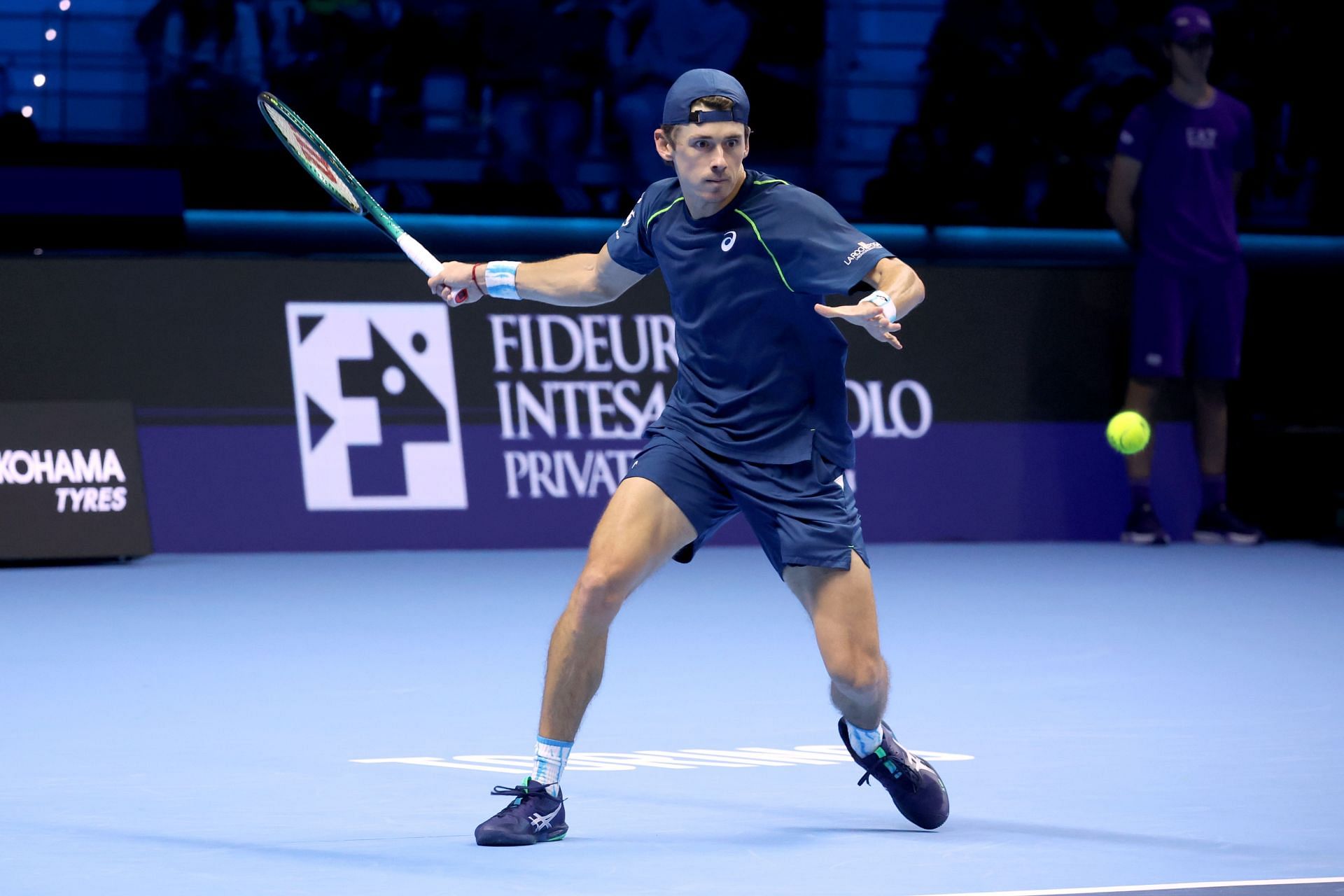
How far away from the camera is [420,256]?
235 inches

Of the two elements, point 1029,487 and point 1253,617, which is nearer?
point 1253,617

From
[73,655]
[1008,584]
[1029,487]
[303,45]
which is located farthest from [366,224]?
[73,655]

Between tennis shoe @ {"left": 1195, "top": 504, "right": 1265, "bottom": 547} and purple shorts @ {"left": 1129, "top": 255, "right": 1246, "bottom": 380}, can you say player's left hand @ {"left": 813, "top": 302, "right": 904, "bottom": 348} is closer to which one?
purple shorts @ {"left": 1129, "top": 255, "right": 1246, "bottom": 380}

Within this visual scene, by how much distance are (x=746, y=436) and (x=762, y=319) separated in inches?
11.6

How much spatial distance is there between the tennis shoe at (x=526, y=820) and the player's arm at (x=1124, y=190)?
860 centimetres

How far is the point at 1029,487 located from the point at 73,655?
260 inches

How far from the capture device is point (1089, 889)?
14.4 ft

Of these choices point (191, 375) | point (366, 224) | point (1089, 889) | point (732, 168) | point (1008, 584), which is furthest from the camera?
point (366, 224)

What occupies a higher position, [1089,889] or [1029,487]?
[1089,889]

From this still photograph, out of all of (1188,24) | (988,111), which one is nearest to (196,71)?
(988,111)

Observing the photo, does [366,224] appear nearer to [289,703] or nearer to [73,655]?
[73,655]

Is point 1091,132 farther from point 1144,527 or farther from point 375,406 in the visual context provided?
point 375,406

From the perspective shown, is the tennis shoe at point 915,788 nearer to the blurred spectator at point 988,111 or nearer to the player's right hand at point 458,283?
the player's right hand at point 458,283

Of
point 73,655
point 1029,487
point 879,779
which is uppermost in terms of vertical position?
point 879,779
